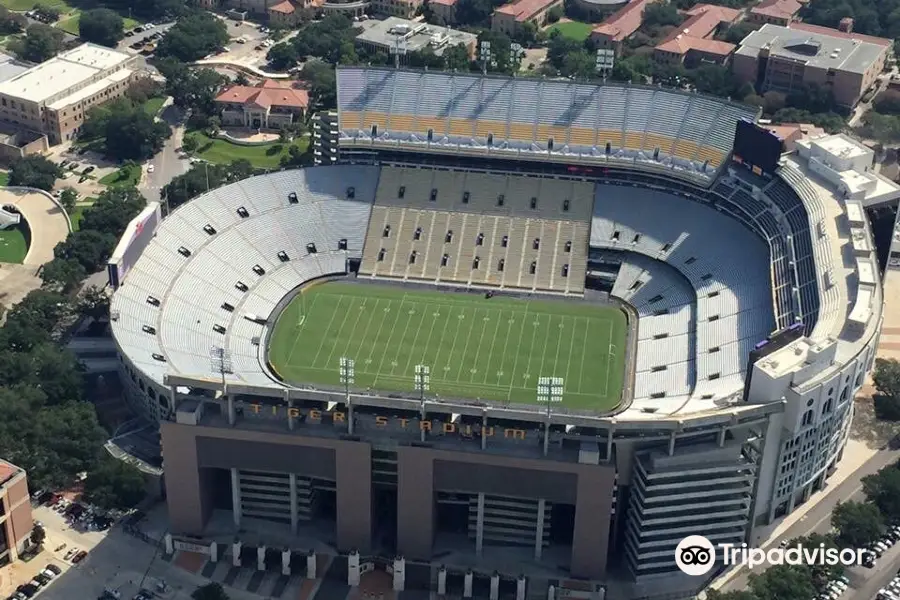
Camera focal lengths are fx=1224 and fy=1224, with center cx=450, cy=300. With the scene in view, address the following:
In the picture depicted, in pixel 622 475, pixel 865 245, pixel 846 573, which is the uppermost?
pixel 865 245

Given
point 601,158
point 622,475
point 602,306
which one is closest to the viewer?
point 622,475

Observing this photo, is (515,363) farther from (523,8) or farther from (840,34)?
(523,8)

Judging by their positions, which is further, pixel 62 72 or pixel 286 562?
pixel 62 72

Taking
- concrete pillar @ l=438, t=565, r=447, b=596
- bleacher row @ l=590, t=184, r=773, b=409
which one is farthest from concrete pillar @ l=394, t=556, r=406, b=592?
bleacher row @ l=590, t=184, r=773, b=409

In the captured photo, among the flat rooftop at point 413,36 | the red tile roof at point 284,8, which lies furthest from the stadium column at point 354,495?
the red tile roof at point 284,8

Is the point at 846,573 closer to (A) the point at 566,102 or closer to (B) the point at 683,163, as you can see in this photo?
(B) the point at 683,163

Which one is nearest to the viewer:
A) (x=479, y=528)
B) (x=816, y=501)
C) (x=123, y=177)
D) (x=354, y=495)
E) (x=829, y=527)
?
(x=354, y=495)

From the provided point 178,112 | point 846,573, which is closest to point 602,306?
point 846,573

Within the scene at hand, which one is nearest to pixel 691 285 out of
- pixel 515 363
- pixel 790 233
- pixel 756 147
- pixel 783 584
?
pixel 790 233
